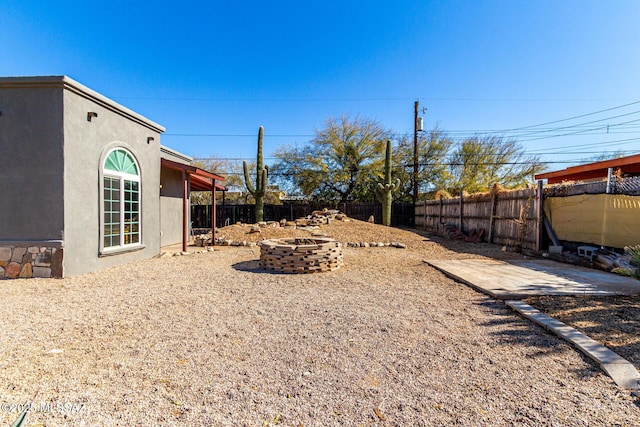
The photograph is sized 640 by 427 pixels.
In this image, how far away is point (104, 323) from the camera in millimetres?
3611

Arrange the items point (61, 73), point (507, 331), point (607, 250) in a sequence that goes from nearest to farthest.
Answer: point (507, 331) < point (61, 73) < point (607, 250)

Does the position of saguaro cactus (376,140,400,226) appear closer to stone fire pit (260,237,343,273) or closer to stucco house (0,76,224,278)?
stone fire pit (260,237,343,273)

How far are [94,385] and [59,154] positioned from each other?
17.2ft

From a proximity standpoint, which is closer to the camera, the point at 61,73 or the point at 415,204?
the point at 61,73

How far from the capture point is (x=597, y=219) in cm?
729

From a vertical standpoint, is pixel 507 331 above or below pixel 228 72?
below

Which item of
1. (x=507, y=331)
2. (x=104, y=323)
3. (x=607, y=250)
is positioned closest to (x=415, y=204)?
(x=607, y=250)

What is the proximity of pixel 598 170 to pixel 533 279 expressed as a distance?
7.90 meters

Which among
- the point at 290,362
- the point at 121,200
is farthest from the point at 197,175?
the point at 290,362

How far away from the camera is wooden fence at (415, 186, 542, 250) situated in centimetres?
916

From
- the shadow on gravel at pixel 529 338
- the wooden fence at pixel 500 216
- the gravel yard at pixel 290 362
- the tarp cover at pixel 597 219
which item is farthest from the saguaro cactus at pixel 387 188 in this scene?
the shadow on gravel at pixel 529 338

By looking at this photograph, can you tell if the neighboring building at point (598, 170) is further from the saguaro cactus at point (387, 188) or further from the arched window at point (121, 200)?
the arched window at point (121, 200)

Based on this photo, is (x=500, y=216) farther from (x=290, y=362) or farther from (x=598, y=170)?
(x=290, y=362)

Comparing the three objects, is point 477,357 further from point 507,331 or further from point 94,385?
point 94,385
